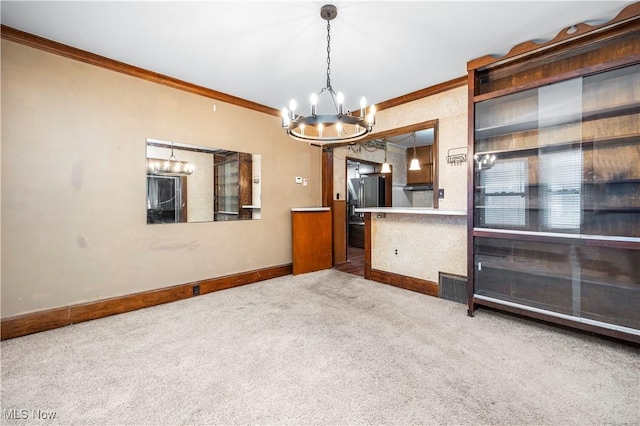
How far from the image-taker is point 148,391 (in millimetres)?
1750

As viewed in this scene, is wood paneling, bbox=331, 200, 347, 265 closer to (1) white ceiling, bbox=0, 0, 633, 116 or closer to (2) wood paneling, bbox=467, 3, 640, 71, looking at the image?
(1) white ceiling, bbox=0, 0, 633, 116

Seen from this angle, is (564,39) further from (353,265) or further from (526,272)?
(353,265)

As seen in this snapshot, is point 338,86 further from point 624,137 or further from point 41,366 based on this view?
point 41,366

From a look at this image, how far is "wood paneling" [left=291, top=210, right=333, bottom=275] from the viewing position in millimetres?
4609

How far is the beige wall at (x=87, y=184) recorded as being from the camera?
251 cm

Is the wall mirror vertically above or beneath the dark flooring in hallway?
above

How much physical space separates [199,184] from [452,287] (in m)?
3.45

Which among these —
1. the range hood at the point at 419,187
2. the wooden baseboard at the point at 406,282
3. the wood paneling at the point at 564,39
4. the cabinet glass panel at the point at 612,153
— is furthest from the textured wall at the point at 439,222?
the range hood at the point at 419,187

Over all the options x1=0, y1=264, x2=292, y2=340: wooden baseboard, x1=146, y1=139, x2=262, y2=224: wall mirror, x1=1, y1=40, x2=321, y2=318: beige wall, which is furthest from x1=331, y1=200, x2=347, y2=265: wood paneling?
x1=1, y1=40, x2=321, y2=318: beige wall

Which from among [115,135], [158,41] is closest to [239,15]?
[158,41]

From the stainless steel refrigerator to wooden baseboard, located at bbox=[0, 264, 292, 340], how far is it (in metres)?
3.84

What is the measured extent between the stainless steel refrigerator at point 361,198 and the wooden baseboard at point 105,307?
384cm

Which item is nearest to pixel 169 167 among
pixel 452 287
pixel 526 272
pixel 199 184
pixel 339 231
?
pixel 199 184

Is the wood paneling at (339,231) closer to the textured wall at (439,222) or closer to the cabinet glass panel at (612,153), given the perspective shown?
the textured wall at (439,222)
